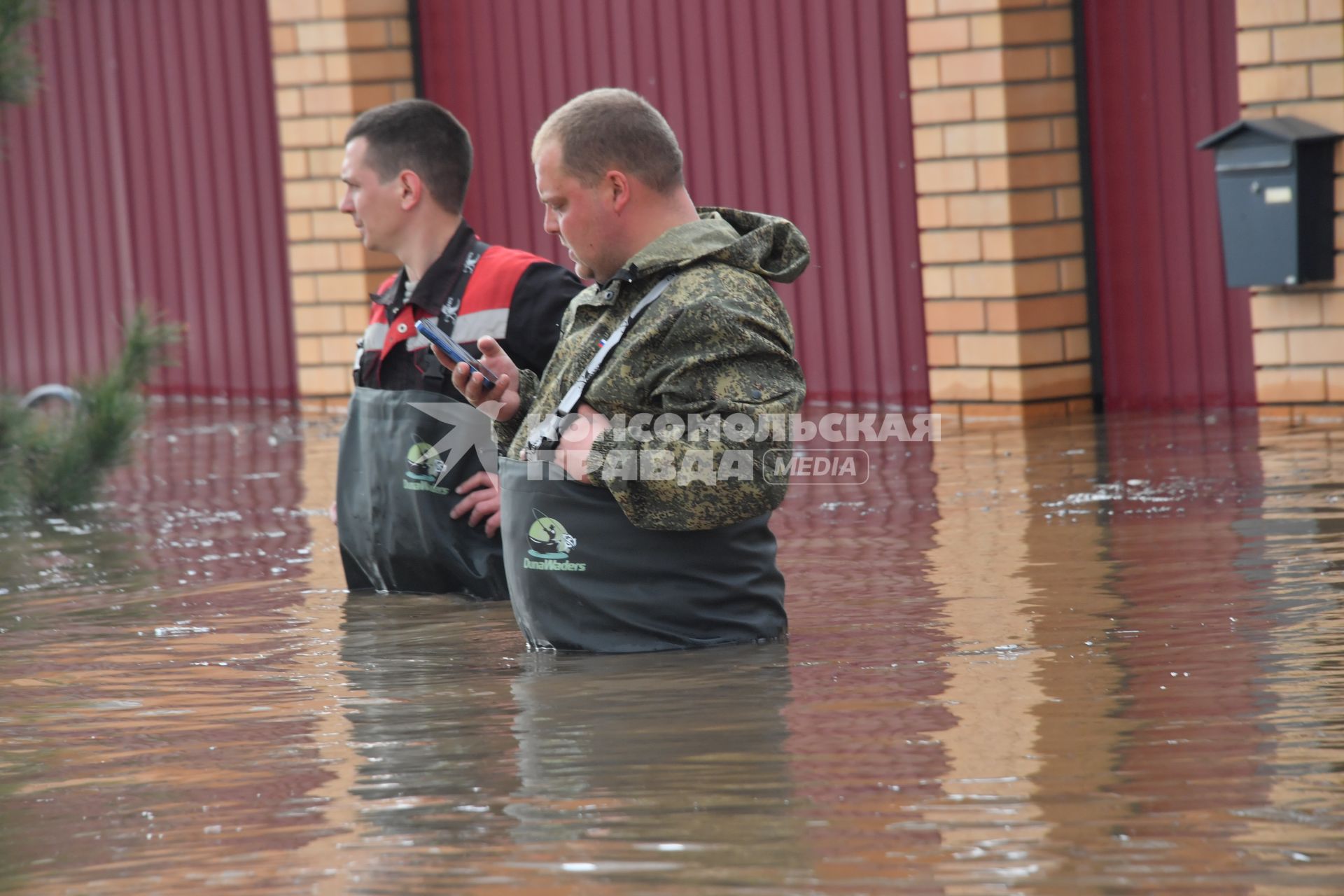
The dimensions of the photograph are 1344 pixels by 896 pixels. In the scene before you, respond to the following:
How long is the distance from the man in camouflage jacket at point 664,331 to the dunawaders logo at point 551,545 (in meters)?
0.15

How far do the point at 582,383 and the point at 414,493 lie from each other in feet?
4.13

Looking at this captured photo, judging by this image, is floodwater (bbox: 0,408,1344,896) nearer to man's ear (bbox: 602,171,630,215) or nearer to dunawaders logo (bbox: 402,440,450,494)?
dunawaders logo (bbox: 402,440,450,494)

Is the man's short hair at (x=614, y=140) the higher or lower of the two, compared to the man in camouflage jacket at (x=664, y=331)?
higher

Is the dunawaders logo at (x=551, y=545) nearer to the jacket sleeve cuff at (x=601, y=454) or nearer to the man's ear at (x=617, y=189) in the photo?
the jacket sleeve cuff at (x=601, y=454)

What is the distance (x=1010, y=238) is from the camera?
806cm

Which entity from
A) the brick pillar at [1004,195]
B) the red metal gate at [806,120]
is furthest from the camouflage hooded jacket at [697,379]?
the red metal gate at [806,120]

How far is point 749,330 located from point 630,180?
0.41 meters

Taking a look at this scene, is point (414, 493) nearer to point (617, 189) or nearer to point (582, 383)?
point (582, 383)

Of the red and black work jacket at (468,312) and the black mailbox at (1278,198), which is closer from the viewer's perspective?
the red and black work jacket at (468,312)

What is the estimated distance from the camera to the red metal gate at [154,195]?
439 inches

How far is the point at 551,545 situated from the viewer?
12.6 ft

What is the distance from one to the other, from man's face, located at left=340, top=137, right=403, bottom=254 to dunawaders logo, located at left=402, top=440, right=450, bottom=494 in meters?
0.56

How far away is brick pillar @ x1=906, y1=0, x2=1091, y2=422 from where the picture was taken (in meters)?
8.04

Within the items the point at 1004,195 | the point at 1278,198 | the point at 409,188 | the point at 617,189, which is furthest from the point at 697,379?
the point at 1004,195
